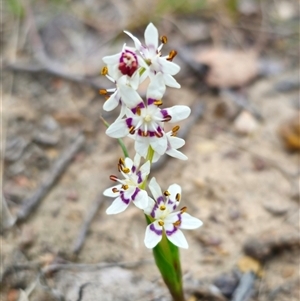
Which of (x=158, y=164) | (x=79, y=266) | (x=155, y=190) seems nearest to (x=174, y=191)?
(x=155, y=190)

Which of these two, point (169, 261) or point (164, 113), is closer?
point (164, 113)

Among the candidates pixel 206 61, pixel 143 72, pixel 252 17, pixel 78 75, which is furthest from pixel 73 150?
pixel 252 17

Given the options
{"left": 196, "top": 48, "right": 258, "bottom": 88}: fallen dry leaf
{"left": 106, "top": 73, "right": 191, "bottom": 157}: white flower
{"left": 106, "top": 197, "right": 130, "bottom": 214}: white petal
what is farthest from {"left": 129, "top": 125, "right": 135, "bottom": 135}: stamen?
{"left": 196, "top": 48, "right": 258, "bottom": 88}: fallen dry leaf

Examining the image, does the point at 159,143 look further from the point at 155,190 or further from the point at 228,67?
the point at 228,67

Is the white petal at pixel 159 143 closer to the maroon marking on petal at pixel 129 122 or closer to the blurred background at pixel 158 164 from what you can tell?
the maroon marking on petal at pixel 129 122

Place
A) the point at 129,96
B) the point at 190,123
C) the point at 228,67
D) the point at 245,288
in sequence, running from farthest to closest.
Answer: the point at 228,67 < the point at 190,123 < the point at 245,288 < the point at 129,96

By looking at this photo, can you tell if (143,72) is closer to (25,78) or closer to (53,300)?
(53,300)

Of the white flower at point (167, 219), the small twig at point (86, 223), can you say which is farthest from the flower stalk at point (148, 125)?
the small twig at point (86, 223)
